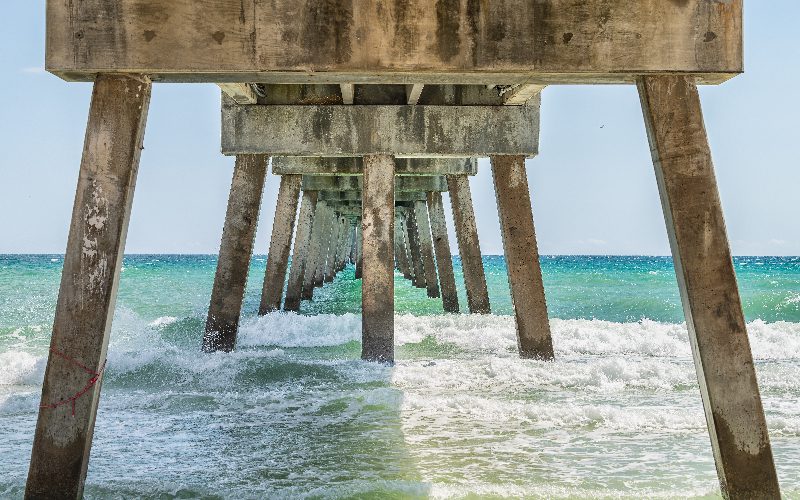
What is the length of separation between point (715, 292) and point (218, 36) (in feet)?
9.04

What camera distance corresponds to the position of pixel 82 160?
13.6ft

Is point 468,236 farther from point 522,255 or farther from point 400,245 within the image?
point 400,245

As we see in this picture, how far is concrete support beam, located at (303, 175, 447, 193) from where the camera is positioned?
16719mm

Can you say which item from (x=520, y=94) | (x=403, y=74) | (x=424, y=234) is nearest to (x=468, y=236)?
(x=424, y=234)

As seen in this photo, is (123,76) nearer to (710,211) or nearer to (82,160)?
(82,160)

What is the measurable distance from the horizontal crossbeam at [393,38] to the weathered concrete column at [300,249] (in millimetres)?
13539

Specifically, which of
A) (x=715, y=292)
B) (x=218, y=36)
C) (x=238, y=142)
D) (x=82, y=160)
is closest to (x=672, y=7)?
(x=715, y=292)

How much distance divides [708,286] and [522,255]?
16.4ft

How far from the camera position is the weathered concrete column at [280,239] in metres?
13.8

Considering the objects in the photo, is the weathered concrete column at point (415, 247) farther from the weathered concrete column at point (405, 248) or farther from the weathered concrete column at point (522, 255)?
the weathered concrete column at point (522, 255)

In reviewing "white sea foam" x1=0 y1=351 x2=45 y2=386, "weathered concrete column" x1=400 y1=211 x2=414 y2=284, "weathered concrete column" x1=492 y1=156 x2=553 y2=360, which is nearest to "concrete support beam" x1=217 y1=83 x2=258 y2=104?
"weathered concrete column" x1=492 y1=156 x2=553 y2=360

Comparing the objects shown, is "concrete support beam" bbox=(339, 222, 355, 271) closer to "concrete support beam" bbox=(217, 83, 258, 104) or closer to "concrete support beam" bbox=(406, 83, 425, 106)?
"concrete support beam" bbox=(406, 83, 425, 106)

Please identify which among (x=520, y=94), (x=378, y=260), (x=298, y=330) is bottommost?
(x=298, y=330)

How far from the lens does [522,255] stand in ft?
30.0
